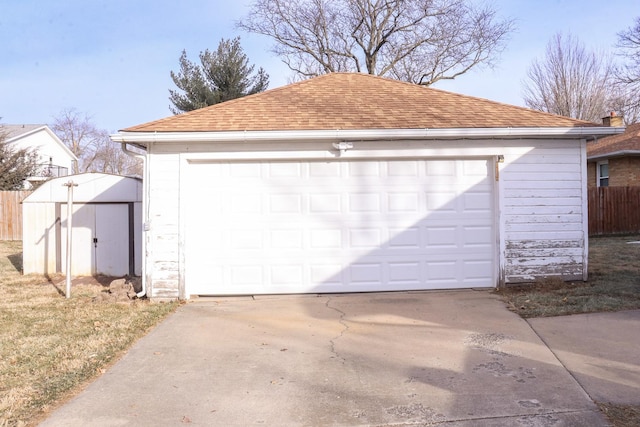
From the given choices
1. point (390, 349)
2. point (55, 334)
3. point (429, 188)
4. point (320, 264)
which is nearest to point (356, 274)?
point (320, 264)

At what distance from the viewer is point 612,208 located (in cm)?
1912

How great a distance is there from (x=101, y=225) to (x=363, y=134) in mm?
6253

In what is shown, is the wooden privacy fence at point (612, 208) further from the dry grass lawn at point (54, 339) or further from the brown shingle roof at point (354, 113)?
the dry grass lawn at point (54, 339)

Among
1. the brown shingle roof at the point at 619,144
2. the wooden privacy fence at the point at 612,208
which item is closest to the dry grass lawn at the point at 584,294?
the wooden privacy fence at the point at 612,208

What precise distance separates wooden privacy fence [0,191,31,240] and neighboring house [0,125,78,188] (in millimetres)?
12889

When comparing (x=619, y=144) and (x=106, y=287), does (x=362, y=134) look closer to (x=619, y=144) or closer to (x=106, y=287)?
(x=106, y=287)

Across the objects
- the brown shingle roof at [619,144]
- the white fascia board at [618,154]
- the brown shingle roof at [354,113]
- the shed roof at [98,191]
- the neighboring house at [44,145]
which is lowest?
the shed roof at [98,191]

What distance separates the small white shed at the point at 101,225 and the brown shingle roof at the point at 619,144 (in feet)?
57.3

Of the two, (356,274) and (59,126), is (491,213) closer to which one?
(356,274)

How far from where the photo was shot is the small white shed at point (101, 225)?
1131cm

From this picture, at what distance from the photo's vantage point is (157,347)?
6008mm

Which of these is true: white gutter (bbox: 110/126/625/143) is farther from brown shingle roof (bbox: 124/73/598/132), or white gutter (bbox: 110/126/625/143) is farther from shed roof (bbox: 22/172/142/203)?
shed roof (bbox: 22/172/142/203)

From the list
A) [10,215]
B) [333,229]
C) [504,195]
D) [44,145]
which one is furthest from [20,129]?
[504,195]

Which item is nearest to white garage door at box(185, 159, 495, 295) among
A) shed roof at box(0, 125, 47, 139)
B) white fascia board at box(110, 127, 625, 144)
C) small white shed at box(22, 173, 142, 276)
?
white fascia board at box(110, 127, 625, 144)
